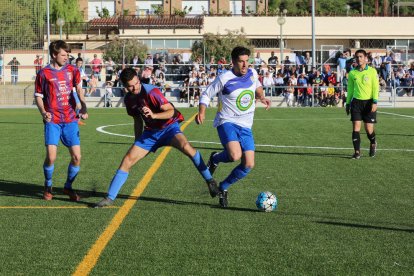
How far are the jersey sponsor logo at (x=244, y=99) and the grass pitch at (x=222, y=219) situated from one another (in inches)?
Answer: 46.2

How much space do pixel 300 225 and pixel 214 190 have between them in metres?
1.70

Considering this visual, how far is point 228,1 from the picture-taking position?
84938 mm

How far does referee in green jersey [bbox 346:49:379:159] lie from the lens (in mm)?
16000

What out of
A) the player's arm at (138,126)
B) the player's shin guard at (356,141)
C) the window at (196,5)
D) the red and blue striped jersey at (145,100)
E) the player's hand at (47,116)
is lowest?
the player's shin guard at (356,141)

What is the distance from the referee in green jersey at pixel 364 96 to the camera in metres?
16.0

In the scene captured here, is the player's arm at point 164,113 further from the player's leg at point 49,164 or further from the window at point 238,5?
the window at point 238,5

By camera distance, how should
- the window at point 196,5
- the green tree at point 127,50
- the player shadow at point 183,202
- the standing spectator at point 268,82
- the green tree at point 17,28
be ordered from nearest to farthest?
the player shadow at point 183,202 → the standing spectator at point 268,82 → the green tree at point 17,28 → the green tree at point 127,50 → the window at point 196,5

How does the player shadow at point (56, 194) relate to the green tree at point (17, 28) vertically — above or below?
below

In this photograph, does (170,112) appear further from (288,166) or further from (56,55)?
(288,166)

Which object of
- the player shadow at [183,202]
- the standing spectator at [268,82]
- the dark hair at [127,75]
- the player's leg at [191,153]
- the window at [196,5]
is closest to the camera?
the dark hair at [127,75]

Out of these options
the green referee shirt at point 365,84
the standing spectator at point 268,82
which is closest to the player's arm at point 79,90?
the green referee shirt at point 365,84

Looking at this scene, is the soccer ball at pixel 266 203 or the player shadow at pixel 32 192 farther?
the player shadow at pixel 32 192

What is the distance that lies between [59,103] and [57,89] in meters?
0.18

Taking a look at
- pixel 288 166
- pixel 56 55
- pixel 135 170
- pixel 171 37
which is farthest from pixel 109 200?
pixel 171 37
